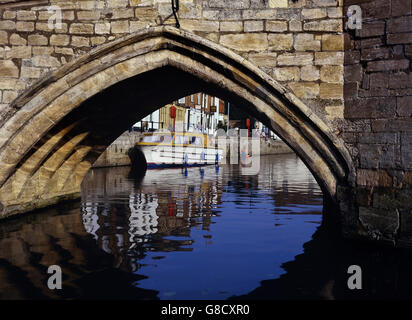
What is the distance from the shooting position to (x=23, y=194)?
24.6ft

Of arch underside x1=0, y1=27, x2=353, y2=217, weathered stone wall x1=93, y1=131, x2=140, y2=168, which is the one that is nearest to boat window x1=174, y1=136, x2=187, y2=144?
weathered stone wall x1=93, y1=131, x2=140, y2=168

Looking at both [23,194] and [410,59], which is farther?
[23,194]

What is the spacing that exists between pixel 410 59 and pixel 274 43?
1.63 m

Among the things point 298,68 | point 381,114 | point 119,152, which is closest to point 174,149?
point 119,152

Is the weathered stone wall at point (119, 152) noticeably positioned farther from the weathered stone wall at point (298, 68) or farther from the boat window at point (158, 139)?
the weathered stone wall at point (298, 68)

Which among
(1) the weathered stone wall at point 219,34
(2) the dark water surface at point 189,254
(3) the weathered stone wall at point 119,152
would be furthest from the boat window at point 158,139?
(1) the weathered stone wall at point 219,34

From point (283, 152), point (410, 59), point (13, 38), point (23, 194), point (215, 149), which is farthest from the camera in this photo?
point (283, 152)

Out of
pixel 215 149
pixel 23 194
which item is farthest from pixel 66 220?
pixel 215 149

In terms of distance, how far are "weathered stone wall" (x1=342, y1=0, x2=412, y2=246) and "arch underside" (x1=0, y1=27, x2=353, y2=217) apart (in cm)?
30

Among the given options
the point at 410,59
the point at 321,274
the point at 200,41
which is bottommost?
the point at 321,274

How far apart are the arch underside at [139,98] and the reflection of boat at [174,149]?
11592mm

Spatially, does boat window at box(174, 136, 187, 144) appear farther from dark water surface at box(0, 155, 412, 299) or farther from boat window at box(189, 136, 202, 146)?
dark water surface at box(0, 155, 412, 299)

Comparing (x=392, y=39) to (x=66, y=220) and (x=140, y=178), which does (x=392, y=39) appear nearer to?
(x=66, y=220)

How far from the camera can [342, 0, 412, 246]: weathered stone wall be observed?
16.7 ft
